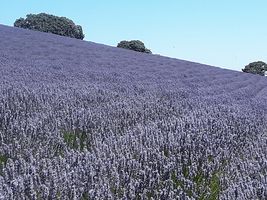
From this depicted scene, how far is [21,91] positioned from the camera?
14.0 feet

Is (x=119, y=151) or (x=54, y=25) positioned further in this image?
(x=54, y=25)

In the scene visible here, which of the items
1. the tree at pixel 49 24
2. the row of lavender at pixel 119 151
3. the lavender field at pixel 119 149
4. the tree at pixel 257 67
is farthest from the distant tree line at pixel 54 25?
the row of lavender at pixel 119 151

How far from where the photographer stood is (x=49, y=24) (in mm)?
29859

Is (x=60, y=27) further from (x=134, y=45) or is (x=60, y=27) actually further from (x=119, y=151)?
(x=119, y=151)

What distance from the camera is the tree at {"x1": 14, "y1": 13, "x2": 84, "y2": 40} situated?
97.0 ft

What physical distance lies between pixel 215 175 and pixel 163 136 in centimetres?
54

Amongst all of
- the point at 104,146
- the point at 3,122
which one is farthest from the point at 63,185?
the point at 3,122

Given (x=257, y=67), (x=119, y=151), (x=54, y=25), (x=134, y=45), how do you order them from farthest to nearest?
1. (x=54, y=25)
2. (x=257, y=67)
3. (x=134, y=45)
4. (x=119, y=151)

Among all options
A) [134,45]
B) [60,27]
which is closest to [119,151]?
[134,45]

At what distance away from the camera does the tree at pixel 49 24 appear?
1164 inches

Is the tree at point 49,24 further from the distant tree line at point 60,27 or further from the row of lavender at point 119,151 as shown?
the row of lavender at point 119,151

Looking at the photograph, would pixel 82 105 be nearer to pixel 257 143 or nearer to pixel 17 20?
pixel 257 143

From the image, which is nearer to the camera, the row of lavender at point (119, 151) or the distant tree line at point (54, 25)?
the row of lavender at point (119, 151)

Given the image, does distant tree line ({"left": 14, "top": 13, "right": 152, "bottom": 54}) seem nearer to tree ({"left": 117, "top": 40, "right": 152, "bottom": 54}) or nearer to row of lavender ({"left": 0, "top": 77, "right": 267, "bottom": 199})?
tree ({"left": 117, "top": 40, "right": 152, "bottom": 54})
